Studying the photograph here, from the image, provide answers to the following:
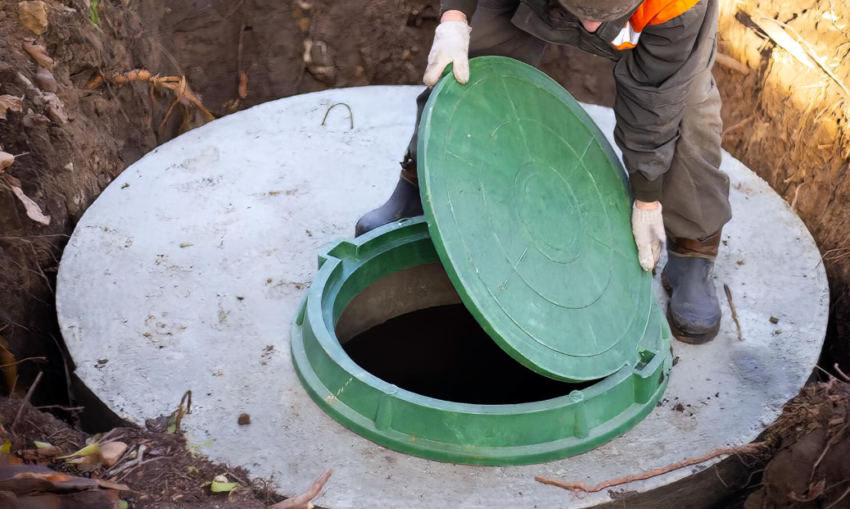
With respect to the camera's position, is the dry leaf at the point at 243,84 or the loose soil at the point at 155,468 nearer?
the loose soil at the point at 155,468

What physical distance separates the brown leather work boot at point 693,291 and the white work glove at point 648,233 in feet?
0.67

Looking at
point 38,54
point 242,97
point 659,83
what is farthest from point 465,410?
point 242,97

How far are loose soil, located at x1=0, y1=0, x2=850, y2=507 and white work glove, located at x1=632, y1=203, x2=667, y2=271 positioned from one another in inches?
25.4

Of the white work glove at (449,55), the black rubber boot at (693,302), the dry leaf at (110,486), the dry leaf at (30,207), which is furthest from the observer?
the black rubber boot at (693,302)

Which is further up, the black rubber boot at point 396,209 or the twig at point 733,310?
the black rubber boot at point 396,209

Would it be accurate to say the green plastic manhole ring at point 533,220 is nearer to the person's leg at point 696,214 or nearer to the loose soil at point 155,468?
the person's leg at point 696,214

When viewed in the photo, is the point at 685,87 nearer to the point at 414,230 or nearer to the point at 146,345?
the point at 414,230

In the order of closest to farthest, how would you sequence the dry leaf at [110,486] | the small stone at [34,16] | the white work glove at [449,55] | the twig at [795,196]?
the dry leaf at [110,486]
the white work glove at [449,55]
the small stone at [34,16]
the twig at [795,196]

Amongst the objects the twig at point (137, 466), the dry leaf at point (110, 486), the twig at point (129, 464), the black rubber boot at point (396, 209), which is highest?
the black rubber boot at point (396, 209)

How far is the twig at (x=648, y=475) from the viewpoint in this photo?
2197 millimetres

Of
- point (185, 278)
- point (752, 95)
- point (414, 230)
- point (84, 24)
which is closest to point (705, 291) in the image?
point (414, 230)

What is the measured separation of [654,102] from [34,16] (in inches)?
94.5

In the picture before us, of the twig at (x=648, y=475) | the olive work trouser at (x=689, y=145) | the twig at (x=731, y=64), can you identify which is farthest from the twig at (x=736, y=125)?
the twig at (x=648, y=475)

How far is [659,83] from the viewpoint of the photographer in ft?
7.68
